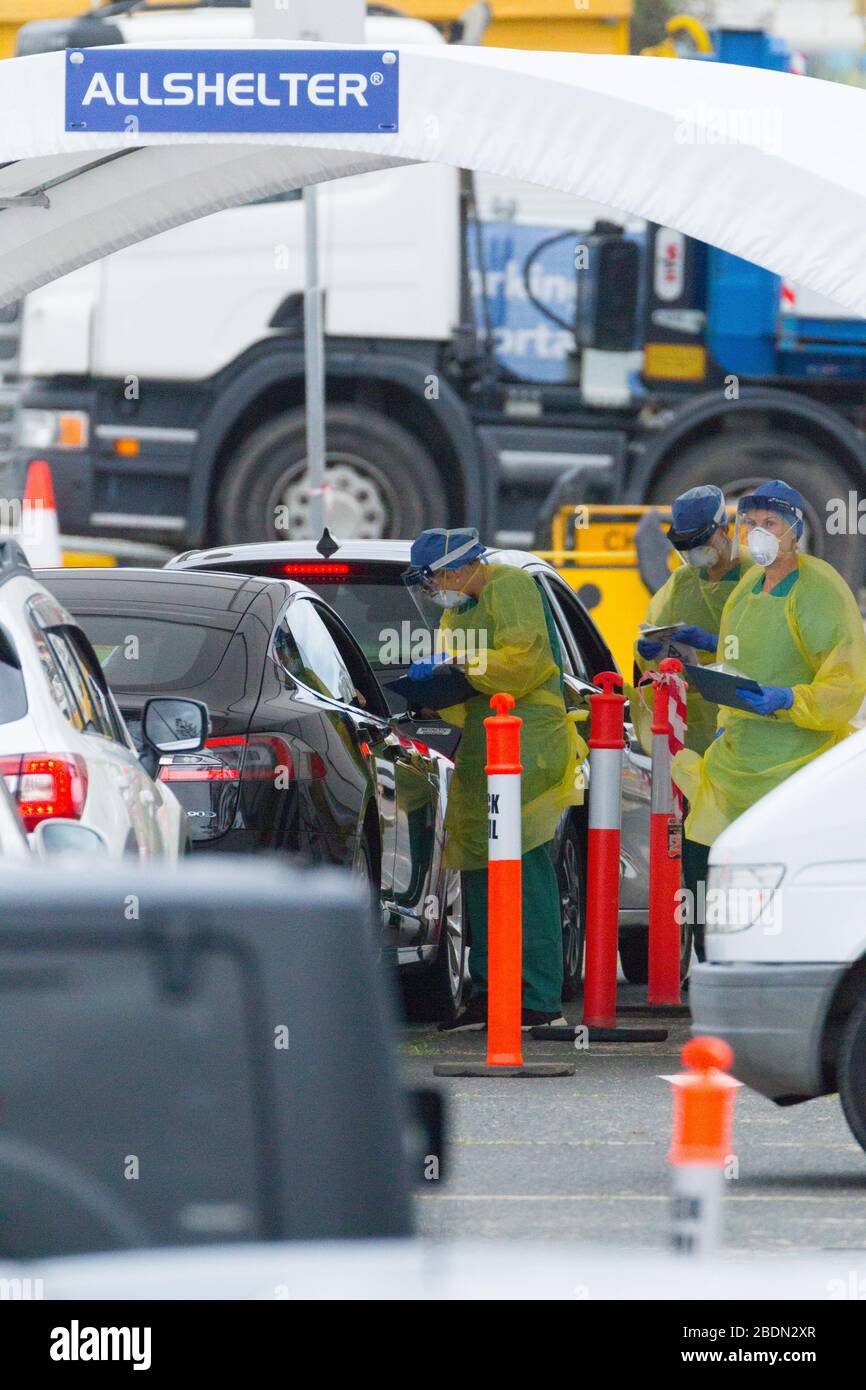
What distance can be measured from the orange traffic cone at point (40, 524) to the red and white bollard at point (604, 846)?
596cm

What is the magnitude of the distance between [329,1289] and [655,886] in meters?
8.33

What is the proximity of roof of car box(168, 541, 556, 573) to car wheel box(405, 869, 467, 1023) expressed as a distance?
1274 mm

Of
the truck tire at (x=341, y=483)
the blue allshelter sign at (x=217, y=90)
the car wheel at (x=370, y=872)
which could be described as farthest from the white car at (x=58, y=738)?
the truck tire at (x=341, y=483)

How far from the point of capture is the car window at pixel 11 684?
6.15 metres

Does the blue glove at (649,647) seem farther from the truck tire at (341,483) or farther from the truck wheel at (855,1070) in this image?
the truck tire at (341,483)

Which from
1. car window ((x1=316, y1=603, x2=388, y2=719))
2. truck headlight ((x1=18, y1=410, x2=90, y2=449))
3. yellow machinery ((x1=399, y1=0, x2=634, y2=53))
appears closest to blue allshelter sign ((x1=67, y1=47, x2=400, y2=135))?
car window ((x1=316, y1=603, x2=388, y2=719))

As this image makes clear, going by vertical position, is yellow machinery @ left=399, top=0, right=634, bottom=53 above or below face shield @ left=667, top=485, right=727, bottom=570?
above

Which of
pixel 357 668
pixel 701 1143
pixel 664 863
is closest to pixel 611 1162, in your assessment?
pixel 357 668

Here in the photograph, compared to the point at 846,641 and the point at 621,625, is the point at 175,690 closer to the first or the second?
the point at 846,641

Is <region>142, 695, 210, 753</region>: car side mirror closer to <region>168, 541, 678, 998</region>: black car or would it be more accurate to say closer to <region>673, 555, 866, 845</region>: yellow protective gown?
<region>673, 555, 866, 845</region>: yellow protective gown

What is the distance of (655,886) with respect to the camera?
10.9 metres

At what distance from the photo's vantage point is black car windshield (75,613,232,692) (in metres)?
9.02

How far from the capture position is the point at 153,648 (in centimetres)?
912

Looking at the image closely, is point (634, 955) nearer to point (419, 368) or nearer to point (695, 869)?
point (695, 869)
